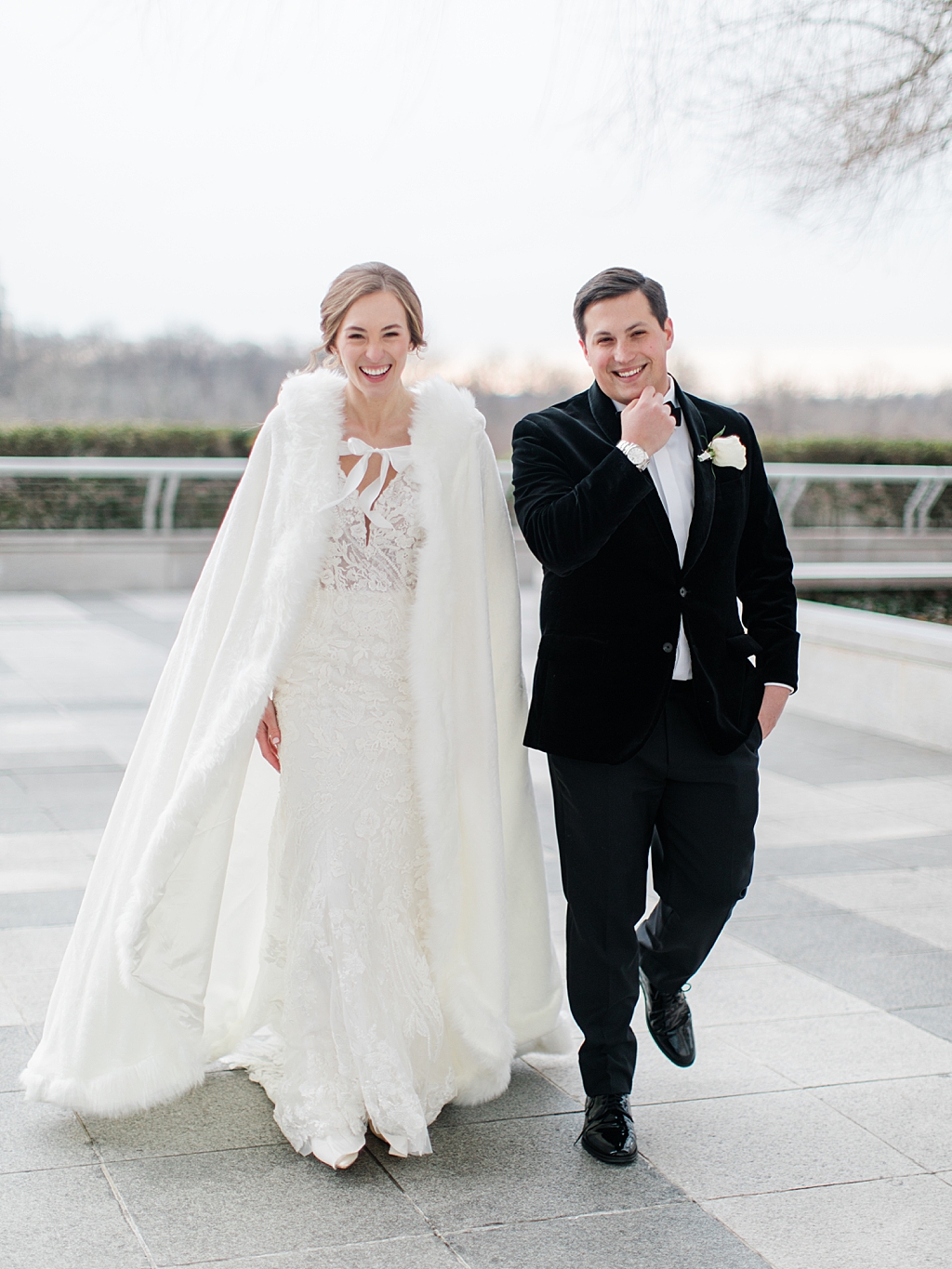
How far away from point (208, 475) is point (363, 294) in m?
11.5

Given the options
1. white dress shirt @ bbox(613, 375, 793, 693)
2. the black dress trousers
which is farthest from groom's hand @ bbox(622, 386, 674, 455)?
the black dress trousers

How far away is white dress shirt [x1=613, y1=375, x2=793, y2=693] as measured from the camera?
2.86 meters

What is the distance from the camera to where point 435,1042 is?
2.93m

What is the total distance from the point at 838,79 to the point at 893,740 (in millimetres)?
3583

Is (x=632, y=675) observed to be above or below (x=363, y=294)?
below

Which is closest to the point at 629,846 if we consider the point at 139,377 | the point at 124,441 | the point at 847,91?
the point at 847,91

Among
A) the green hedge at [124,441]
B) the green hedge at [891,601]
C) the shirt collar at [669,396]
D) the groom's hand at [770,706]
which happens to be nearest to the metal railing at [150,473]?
the green hedge at [124,441]

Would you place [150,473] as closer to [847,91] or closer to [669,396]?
[847,91]

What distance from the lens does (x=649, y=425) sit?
8.71ft

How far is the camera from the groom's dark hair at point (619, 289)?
109 inches

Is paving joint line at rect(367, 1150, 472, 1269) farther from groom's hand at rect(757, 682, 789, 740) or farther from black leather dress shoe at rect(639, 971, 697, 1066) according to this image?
groom's hand at rect(757, 682, 789, 740)

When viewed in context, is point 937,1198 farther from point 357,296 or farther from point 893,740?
point 893,740

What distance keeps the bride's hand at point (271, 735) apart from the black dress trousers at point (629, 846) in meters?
0.63

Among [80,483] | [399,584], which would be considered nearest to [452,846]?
[399,584]
